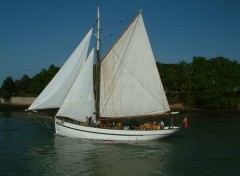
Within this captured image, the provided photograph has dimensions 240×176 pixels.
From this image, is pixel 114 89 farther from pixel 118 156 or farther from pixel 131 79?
pixel 118 156

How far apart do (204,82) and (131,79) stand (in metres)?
76.7

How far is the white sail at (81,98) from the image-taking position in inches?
1684

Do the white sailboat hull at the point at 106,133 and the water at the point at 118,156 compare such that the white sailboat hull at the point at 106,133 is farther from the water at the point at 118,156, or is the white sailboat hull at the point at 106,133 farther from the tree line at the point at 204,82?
the tree line at the point at 204,82

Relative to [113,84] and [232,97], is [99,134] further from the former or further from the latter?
[232,97]

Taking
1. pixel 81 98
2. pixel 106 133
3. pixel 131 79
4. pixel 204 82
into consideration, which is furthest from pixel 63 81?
pixel 204 82

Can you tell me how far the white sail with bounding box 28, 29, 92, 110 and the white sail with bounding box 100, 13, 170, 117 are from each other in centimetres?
285

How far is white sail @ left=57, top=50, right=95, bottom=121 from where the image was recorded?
4278 cm

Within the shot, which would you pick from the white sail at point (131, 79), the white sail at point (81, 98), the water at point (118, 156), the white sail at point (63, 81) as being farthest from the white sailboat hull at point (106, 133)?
the white sail at point (63, 81)

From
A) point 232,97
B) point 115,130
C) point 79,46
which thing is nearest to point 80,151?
point 115,130

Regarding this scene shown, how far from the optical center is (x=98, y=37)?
4522cm

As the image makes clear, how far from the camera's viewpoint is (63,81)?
4294 cm

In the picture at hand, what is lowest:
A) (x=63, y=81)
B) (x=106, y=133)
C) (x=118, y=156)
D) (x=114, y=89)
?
(x=118, y=156)

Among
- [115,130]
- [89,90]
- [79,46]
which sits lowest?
[115,130]

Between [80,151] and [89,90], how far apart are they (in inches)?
384
